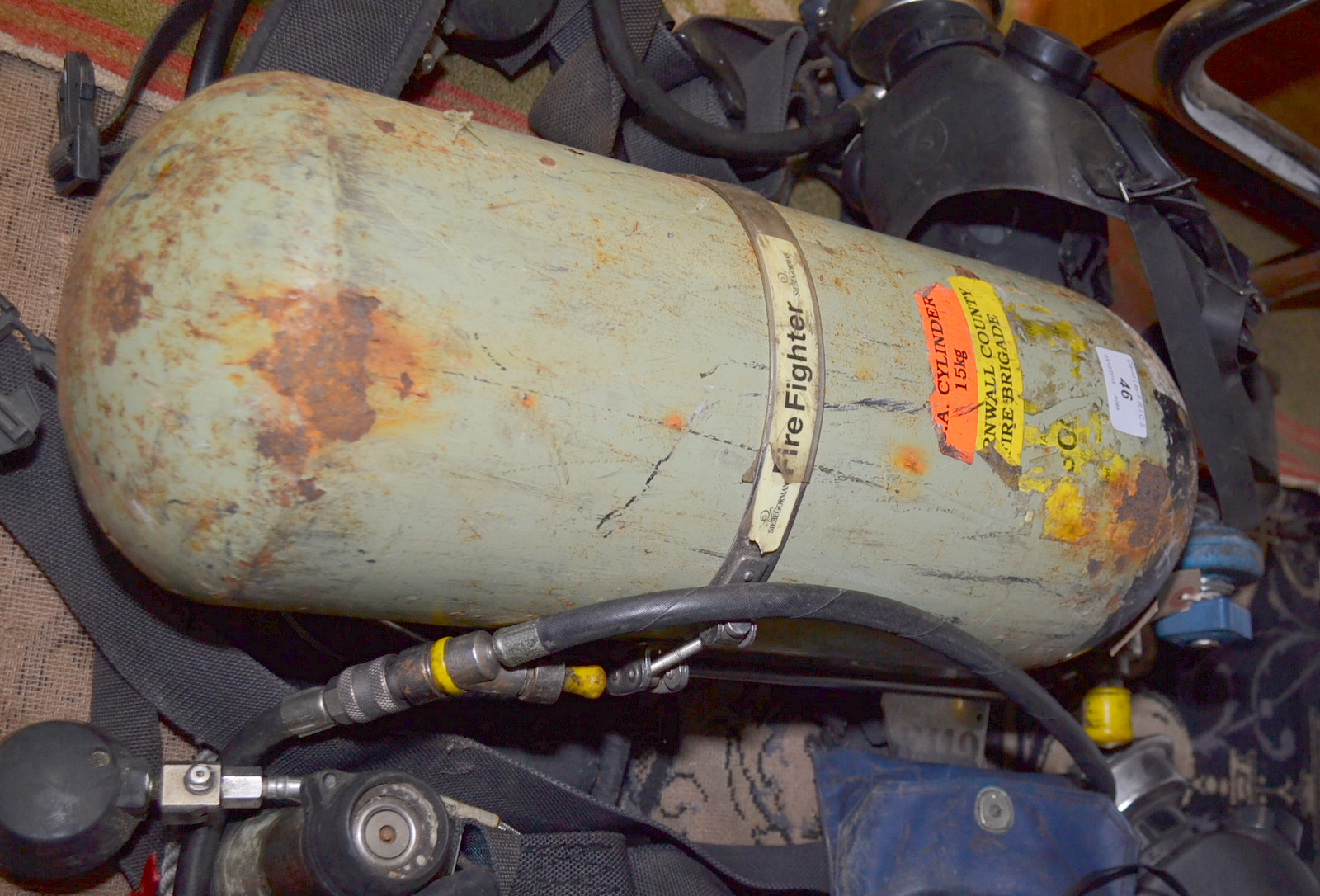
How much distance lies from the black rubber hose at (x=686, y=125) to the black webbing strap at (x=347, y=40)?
0.57 feet

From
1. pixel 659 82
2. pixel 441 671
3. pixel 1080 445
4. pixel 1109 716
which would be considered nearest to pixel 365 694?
pixel 441 671

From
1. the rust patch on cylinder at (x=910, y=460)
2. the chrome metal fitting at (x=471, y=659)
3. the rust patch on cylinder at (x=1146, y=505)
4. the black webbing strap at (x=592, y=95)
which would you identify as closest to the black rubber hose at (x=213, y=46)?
the black webbing strap at (x=592, y=95)

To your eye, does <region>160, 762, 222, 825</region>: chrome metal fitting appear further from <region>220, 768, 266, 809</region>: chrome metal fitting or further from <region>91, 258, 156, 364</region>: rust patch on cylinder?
<region>91, 258, 156, 364</region>: rust patch on cylinder

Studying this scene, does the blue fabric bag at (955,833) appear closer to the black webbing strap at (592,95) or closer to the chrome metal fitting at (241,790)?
the chrome metal fitting at (241,790)

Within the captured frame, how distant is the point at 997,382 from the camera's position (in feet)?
2.71

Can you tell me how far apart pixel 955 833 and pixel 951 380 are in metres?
0.53

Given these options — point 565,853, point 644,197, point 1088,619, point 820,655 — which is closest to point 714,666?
point 820,655

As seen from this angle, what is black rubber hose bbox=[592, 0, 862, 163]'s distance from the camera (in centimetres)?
101

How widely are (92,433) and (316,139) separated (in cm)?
24

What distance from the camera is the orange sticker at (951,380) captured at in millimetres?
798

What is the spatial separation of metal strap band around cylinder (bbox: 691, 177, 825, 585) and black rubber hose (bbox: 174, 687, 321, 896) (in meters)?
0.36

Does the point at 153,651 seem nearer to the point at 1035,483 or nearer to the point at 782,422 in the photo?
the point at 782,422

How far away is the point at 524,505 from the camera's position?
67 cm

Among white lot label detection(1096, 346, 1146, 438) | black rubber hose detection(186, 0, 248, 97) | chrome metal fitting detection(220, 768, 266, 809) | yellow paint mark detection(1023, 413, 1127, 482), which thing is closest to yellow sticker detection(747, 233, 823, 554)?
yellow paint mark detection(1023, 413, 1127, 482)
